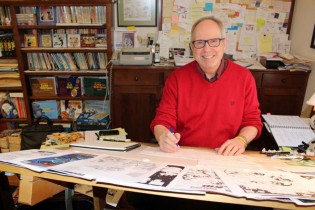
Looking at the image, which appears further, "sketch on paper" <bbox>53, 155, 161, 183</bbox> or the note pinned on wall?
the note pinned on wall

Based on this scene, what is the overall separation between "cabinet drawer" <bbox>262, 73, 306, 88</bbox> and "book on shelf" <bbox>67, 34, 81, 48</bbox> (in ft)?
6.25

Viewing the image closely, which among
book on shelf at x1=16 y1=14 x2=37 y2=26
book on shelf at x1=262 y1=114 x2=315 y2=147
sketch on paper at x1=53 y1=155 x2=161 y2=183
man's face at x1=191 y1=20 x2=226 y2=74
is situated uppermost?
book on shelf at x1=16 y1=14 x2=37 y2=26

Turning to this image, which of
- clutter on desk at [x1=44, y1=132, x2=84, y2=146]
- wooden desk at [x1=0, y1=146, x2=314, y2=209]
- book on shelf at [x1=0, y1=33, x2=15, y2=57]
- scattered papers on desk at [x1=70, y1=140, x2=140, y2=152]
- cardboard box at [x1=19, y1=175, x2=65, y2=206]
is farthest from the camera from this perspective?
book on shelf at [x1=0, y1=33, x2=15, y2=57]

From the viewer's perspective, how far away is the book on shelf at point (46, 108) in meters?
2.87

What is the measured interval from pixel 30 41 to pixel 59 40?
295 mm

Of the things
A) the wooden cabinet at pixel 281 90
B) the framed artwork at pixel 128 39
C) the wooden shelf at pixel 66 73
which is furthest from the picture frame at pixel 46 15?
the wooden cabinet at pixel 281 90

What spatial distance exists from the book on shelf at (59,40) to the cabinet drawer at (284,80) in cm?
205

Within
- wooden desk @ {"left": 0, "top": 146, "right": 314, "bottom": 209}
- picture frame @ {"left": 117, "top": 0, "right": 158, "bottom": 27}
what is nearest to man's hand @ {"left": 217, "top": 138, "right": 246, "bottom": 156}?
wooden desk @ {"left": 0, "top": 146, "right": 314, "bottom": 209}

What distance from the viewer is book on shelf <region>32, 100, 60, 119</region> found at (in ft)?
9.42

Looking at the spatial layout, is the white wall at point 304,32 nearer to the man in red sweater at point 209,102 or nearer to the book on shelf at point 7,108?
the man in red sweater at point 209,102

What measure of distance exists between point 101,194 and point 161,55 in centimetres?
208

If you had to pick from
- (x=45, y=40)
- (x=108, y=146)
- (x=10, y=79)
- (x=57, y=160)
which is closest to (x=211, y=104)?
(x=108, y=146)

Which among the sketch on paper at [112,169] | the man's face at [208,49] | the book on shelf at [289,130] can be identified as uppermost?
the man's face at [208,49]

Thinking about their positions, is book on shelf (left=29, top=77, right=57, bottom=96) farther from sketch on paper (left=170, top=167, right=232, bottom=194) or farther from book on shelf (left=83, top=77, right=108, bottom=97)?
sketch on paper (left=170, top=167, right=232, bottom=194)
